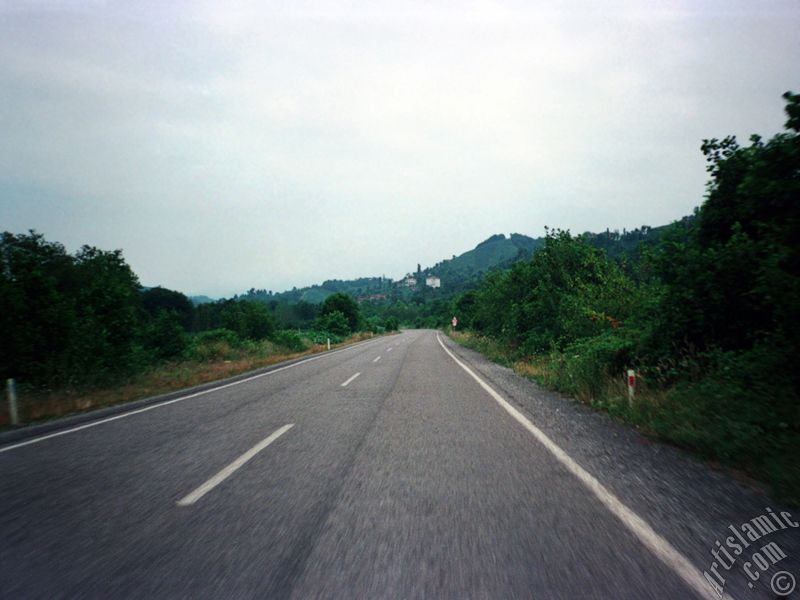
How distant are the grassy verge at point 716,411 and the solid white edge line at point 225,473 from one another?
16.1 ft

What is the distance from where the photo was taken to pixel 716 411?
205 inches

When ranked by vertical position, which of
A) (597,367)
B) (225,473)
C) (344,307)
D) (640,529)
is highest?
(344,307)

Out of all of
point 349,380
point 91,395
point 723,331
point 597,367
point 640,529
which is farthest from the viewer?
point 349,380

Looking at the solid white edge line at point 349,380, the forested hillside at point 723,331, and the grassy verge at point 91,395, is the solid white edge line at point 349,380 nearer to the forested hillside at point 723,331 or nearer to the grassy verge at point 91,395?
the grassy verge at point 91,395

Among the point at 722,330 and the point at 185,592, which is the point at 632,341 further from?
the point at 185,592

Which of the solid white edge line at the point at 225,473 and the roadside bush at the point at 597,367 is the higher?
the solid white edge line at the point at 225,473

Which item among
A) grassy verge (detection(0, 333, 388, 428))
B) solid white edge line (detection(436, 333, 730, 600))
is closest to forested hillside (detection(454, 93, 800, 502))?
solid white edge line (detection(436, 333, 730, 600))

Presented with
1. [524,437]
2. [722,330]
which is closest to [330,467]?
[524,437]

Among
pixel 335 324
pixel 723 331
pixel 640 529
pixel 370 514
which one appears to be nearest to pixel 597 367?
pixel 723 331

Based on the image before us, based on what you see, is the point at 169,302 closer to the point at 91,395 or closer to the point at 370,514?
the point at 91,395

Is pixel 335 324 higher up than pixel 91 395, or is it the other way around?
pixel 91 395

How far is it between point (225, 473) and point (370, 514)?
185 centimetres

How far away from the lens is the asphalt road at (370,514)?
2.40 m

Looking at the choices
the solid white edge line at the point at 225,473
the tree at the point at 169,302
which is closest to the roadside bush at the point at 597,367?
the solid white edge line at the point at 225,473
